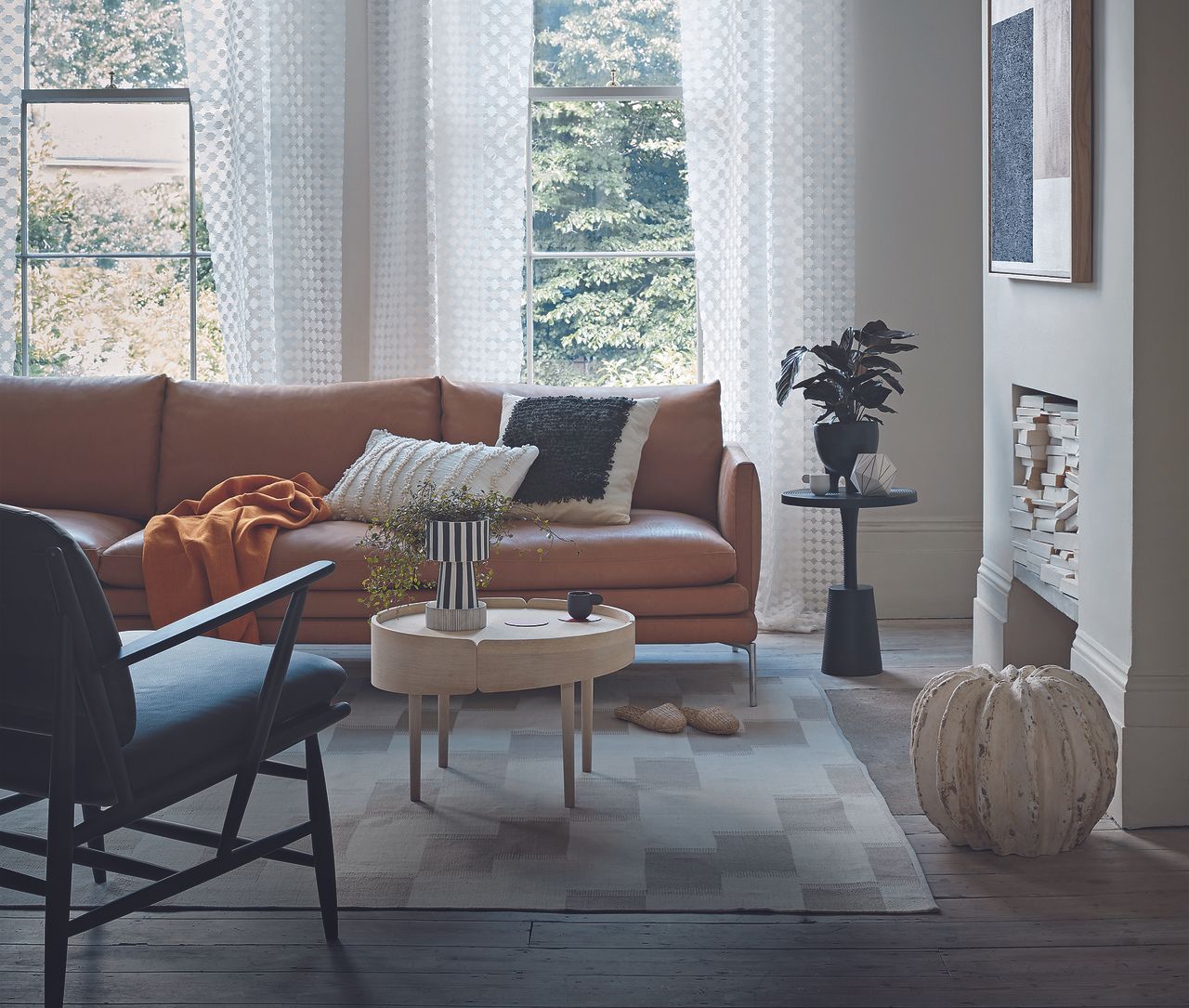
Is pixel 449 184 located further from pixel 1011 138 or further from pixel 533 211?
pixel 1011 138

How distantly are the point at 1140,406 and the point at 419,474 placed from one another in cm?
219

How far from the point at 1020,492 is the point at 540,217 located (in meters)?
2.43

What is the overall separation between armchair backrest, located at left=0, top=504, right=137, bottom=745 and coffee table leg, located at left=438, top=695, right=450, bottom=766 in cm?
131

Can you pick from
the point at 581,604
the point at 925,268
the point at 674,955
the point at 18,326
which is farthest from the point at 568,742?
the point at 18,326

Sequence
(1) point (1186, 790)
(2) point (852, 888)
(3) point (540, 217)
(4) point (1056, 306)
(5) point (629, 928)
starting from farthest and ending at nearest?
(3) point (540, 217) < (4) point (1056, 306) < (1) point (1186, 790) < (2) point (852, 888) < (5) point (629, 928)

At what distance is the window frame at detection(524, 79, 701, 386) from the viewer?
520cm

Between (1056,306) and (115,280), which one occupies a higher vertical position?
(115,280)

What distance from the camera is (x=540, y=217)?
529 centimetres

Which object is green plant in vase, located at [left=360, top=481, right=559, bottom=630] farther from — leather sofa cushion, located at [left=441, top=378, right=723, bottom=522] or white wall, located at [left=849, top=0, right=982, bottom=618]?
white wall, located at [left=849, top=0, right=982, bottom=618]

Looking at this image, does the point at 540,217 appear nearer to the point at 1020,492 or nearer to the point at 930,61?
the point at 930,61

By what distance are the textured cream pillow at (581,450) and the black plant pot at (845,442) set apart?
1.87 feet

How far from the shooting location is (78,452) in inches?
175

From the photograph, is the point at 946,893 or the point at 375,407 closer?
the point at 946,893

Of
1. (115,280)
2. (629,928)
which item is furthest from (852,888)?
(115,280)
